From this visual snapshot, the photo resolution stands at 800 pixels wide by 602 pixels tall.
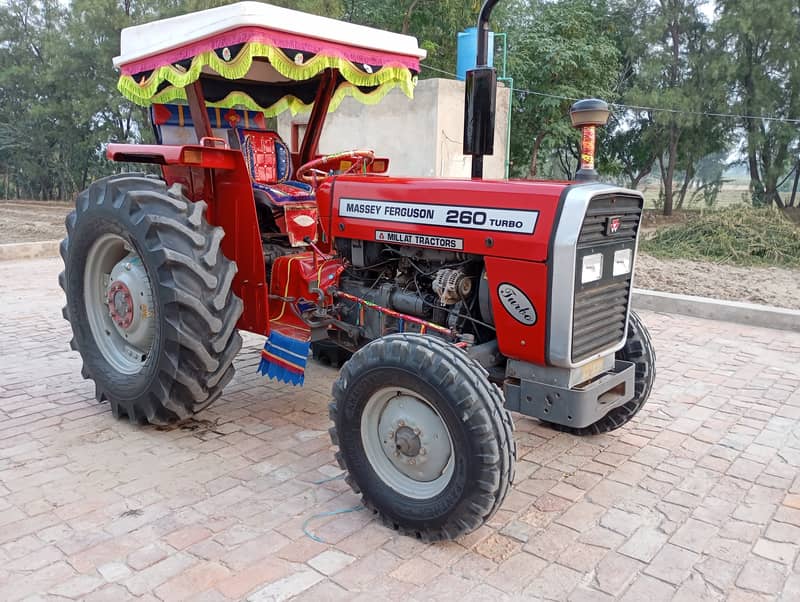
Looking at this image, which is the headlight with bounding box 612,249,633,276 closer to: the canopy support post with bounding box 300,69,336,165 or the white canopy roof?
the white canopy roof

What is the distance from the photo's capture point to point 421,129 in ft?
35.1

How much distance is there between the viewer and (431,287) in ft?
11.5

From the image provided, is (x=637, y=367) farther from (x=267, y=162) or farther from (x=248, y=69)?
(x=267, y=162)

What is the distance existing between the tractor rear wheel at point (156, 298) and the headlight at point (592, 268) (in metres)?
1.92

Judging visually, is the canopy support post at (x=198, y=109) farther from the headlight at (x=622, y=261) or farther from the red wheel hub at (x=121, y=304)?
the headlight at (x=622, y=261)

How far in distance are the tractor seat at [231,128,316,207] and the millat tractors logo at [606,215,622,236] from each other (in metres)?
2.03

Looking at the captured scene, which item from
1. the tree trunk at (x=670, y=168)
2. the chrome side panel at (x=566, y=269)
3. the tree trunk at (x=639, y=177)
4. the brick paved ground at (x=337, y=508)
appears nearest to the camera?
the brick paved ground at (x=337, y=508)

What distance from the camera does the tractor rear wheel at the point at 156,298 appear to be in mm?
3570

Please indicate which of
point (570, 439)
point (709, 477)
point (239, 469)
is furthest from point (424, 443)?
point (709, 477)

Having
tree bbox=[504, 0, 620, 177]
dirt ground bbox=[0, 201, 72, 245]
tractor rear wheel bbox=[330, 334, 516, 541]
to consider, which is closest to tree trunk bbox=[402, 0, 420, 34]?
tree bbox=[504, 0, 620, 177]

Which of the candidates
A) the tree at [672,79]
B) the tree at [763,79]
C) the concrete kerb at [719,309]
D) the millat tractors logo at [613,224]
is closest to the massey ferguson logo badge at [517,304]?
the millat tractors logo at [613,224]

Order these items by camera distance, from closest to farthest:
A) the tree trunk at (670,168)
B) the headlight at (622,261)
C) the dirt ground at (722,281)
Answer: the headlight at (622,261)
the dirt ground at (722,281)
the tree trunk at (670,168)

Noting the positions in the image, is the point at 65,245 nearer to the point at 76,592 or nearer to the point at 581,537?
the point at 76,592

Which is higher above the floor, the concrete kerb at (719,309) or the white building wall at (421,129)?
the white building wall at (421,129)
